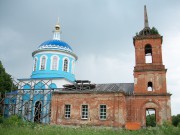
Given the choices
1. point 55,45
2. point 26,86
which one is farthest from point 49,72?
point 55,45

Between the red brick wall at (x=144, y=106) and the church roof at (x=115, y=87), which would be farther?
the church roof at (x=115, y=87)

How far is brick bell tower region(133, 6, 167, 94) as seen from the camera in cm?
2175

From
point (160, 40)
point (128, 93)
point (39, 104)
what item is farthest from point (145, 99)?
point (39, 104)

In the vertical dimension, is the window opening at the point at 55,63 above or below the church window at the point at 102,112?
above

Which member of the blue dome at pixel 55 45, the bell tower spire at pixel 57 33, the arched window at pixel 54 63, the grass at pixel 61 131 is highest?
the bell tower spire at pixel 57 33

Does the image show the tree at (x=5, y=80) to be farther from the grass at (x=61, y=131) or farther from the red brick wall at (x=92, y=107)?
the grass at (x=61, y=131)

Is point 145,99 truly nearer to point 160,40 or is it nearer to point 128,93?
point 128,93

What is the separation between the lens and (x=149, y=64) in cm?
2242

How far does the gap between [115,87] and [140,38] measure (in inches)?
211

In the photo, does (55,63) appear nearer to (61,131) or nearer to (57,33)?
(57,33)

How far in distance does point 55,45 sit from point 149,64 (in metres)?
12.2

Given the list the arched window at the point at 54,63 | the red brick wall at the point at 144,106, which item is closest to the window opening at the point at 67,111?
the red brick wall at the point at 144,106

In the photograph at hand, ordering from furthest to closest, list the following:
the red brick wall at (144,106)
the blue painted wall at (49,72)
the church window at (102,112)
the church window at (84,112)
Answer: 1. the blue painted wall at (49,72)
2. the church window at (84,112)
3. the church window at (102,112)
4. the red brick wall at (144,106)

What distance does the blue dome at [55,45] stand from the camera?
2904 cm
